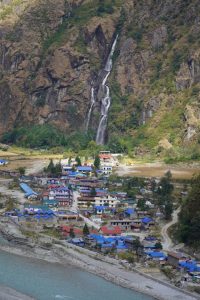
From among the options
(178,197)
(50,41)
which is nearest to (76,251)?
(178,197)

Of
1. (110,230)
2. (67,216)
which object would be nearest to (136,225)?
(110,230)

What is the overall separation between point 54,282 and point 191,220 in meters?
10.2

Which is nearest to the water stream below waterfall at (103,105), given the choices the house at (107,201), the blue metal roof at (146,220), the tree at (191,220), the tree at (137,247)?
the house at (107,201)

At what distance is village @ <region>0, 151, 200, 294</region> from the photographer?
39.6m

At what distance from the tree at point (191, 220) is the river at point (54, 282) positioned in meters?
7.54

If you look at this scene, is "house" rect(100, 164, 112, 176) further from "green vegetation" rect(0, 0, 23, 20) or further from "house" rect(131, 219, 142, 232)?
"green vegetation" rect(0, 0, 23, 20)

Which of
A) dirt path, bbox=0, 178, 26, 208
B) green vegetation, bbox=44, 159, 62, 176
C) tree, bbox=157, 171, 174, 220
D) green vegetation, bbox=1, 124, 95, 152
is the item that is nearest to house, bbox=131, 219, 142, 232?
tree, bbox=157, 171, 174, 220

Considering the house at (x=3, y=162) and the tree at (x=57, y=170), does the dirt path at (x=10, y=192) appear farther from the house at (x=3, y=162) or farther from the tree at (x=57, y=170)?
the house at (x=3, y=162)

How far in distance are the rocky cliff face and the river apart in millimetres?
47797

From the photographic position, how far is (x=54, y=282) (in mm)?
36406

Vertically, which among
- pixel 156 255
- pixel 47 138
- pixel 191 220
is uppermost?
pixel 47 138

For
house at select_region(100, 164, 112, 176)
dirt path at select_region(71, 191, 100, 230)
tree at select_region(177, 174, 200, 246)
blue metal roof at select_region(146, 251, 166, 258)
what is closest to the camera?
blue metal roof at select_region(146, 251, 166, 258)

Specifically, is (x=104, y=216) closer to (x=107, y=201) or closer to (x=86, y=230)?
(x=107, y=201)

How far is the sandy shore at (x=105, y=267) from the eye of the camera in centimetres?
3459
